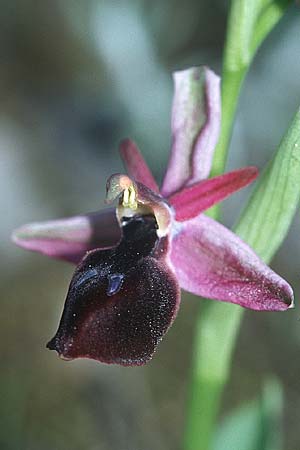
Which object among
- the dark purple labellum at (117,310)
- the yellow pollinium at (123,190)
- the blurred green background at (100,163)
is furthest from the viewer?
the blurred green background at (100,163)

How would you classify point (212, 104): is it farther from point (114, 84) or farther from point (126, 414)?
point (114, 84)

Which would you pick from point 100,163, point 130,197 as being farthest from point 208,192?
point 100,163

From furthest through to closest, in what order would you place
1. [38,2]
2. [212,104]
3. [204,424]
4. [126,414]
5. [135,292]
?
[38,2] → [126,414] → [204,424] → [212,104] → [135,292]

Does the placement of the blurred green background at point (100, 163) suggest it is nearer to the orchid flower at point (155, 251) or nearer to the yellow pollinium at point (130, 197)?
the orchid flower at point (155, 251)

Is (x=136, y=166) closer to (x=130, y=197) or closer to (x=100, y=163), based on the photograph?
(x=130, y=197)

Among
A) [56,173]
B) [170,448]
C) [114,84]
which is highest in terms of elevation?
[114,84]

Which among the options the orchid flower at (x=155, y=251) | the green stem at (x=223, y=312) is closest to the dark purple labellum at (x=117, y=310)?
the orchid flower at (x=155, y=251)

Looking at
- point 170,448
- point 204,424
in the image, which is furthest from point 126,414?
point 204,424
